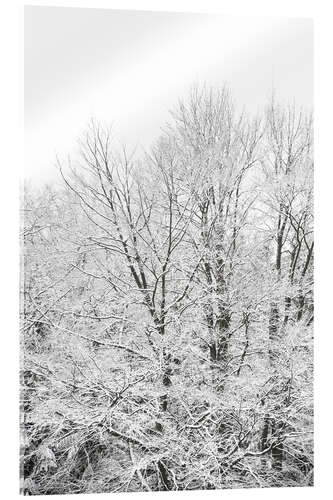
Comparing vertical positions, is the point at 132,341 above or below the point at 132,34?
below

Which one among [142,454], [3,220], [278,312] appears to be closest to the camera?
[3,220]

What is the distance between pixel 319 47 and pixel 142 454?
8.59 ft

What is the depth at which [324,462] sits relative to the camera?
3596mm

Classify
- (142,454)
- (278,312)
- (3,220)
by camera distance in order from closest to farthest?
1. (3,220)
2. (142,454)
3. (278,312)

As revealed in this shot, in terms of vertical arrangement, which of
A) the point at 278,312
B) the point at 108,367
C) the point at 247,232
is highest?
the point at 247,232

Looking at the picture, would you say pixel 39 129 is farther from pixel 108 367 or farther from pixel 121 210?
pixel 108 367

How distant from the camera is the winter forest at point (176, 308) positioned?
3348mm

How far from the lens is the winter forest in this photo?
3348 mm

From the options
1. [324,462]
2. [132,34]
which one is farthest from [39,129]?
[324,462]

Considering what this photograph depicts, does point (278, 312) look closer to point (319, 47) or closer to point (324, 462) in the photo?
point (324, 462)

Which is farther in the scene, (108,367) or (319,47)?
(319,47)

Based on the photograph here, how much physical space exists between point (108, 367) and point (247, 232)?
1.13 m

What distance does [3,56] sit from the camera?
3277 millimetres

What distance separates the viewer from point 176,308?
3.57m
